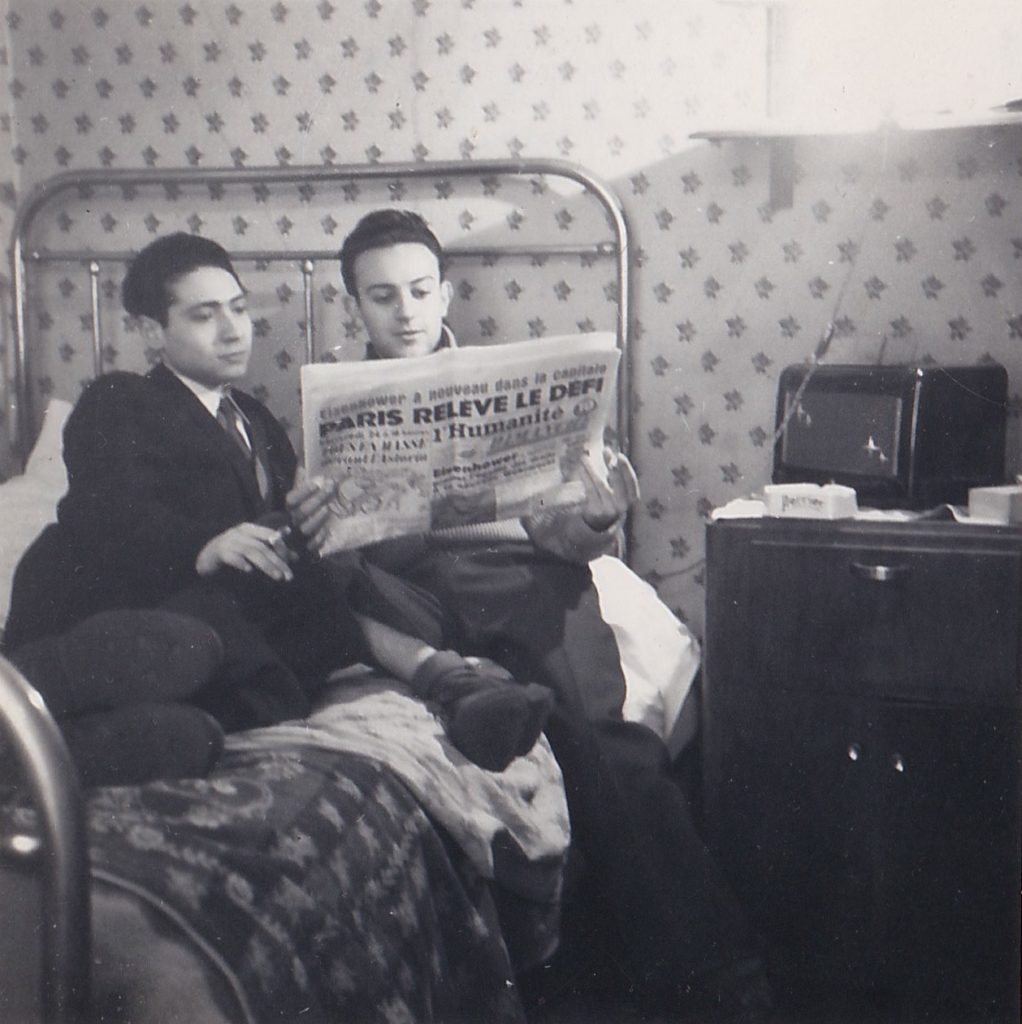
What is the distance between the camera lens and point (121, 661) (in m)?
1.15

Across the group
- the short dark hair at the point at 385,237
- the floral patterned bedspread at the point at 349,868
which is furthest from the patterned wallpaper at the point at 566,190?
the floral patterned bedspread at the point at 349,868

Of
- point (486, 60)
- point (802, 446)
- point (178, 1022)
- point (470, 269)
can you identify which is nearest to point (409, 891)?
point (178, 1022)

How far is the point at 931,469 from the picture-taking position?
1498 millimetres

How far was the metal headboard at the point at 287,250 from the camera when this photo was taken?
5.48 ft

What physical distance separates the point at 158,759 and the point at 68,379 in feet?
2.88

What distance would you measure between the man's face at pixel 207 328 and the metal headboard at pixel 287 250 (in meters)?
0.17

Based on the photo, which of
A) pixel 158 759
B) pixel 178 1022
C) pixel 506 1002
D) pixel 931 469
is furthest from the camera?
pixel 931 469

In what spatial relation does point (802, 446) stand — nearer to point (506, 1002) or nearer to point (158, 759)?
point (506, 1002)

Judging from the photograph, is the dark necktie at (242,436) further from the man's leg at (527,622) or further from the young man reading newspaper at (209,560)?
the man's leg at (527,622)

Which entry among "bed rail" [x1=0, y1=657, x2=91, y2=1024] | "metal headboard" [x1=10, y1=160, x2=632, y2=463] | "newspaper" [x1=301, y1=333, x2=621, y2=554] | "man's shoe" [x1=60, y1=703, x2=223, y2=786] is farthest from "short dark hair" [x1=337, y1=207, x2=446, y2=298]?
"bed rail" [x1=0, y1=657, x2=91, y2=1024]

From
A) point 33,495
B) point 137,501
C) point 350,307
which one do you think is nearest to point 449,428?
point 137,501

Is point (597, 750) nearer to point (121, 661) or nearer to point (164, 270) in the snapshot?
point (121, 661)

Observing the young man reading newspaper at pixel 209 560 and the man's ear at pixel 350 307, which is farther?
the man's ear at pixel 350 307

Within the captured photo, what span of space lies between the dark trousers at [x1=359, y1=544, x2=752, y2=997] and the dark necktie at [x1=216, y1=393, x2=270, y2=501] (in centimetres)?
18
